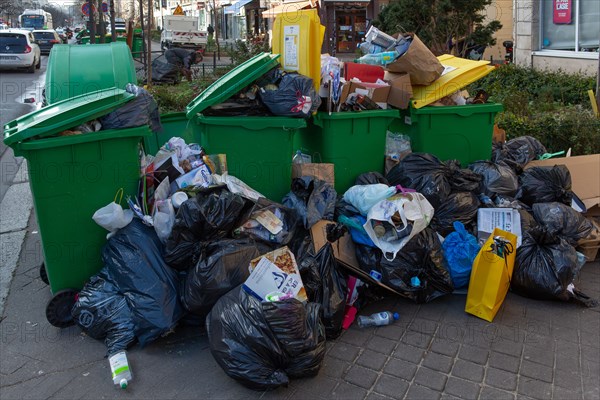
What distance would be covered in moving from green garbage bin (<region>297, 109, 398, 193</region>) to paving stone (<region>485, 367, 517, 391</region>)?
6.28 feet

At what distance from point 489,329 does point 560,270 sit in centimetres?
63

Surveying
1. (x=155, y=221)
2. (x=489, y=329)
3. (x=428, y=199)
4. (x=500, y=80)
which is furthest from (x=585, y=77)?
(x=155, y=221)

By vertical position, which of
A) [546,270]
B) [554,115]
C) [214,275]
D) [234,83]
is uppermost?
[234,83]

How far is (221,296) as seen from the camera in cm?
319

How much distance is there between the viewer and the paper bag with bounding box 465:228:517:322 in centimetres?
347

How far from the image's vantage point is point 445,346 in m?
Answer: 3.28

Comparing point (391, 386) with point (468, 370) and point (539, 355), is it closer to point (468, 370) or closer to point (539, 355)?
point (468, 370)

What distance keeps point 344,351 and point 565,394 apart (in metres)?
1.12

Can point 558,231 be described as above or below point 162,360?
above

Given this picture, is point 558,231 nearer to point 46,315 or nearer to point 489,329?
point 489,329

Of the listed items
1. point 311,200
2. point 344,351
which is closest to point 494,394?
point 344,351

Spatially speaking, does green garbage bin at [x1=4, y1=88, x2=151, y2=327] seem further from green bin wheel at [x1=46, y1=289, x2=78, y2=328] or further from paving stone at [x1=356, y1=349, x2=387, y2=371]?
paving stone at [x1=356, y1=349, x2=387, y2=371]

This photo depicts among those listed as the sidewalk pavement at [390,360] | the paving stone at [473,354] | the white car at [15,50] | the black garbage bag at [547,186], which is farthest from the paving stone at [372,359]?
the white car at [15,50]

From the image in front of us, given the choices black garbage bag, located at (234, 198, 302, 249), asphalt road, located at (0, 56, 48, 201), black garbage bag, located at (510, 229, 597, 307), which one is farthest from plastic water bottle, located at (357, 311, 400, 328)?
asphalt road, located at (0, 56, 48, 201)
